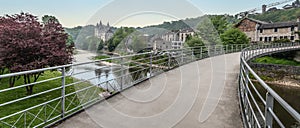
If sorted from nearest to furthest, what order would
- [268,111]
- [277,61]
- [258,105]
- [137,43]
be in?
[268,111]
[258,105]
[137,43]
[277,61]

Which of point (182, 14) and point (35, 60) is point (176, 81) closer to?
point (182, 14)

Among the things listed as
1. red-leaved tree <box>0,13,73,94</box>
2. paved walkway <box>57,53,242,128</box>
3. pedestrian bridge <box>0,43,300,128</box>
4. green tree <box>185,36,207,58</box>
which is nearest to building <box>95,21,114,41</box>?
red-leaved tree <box>0,13,73,94</box>

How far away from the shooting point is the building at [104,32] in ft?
18.0

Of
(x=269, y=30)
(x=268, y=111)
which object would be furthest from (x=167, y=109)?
(x=269, y=30)

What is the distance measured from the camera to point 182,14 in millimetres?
6156

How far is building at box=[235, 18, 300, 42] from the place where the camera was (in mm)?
31812

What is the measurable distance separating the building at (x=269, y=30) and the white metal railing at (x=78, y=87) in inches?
1215

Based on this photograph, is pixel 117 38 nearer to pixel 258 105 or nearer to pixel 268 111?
pixel 258 105

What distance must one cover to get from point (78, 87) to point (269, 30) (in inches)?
1451

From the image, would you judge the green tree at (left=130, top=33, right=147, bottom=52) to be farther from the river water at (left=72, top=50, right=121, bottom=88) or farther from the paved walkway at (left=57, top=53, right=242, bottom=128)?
the paved walkway at (left=57, top=53, right=242, bottom=128)

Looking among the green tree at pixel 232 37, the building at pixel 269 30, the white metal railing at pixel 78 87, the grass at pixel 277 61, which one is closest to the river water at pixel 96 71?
the white metal railing at pixel 78 87

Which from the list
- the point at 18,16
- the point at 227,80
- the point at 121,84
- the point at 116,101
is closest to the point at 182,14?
the point at 227,80

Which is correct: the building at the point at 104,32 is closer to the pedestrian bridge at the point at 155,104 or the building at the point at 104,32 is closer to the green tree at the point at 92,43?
the green tree at the point at 92,43

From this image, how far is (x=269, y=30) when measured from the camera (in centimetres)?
3394
